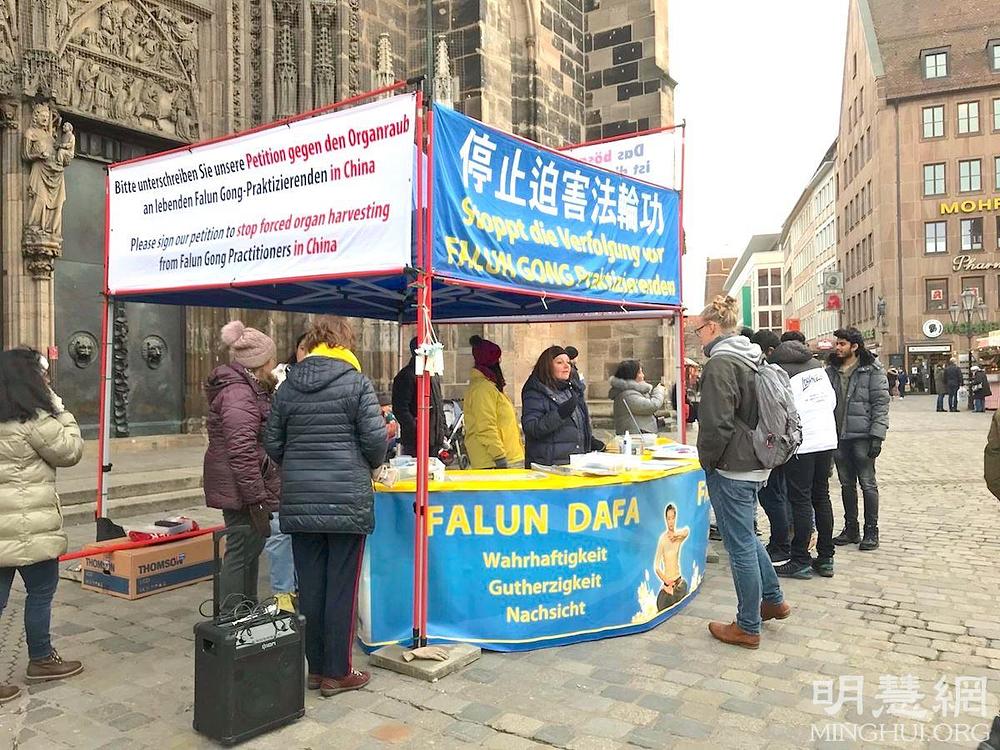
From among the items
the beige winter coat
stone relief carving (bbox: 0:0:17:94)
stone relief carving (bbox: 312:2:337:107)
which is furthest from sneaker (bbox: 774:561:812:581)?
stone relief carving (bbox: 0:0:17:94)

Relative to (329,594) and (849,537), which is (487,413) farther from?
A: (849,537)

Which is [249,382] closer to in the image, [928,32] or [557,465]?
[557,465]

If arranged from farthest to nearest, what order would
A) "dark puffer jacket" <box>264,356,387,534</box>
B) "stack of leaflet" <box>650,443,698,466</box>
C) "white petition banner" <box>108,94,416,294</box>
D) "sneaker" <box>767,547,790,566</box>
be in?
1. "sneaker" <box>767,547,790,566</box>
2. "stack of leaflet" <box>650,443,698,466</box>
3. "white petition banner" <box>108,94,416,294</box>
4. "dark puffer jacket" <box>264,356,387,534</box>

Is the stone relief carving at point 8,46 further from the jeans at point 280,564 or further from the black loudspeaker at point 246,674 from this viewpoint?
the black loudspeaker at point 246,674

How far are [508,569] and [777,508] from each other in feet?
8.53

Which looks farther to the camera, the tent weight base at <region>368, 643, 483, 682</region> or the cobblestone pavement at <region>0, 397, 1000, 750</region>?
the tent weight base at <region>368, 643, 483, 682</region>

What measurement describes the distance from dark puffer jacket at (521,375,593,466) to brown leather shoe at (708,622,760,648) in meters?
1.62

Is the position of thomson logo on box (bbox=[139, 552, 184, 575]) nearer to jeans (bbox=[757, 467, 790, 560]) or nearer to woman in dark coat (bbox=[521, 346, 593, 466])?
woman in dark coat (bbox=[521, 346, 593, 466])

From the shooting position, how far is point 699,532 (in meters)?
5.43

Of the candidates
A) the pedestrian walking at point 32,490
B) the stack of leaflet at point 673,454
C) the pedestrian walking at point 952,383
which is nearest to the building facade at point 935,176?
the pedestrian walking at point 952,383

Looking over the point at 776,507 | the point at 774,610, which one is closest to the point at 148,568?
the point at 774,610

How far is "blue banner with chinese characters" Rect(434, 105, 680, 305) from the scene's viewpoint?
410 cm

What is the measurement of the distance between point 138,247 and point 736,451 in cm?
419

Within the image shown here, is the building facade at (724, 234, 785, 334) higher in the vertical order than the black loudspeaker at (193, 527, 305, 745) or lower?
higher
